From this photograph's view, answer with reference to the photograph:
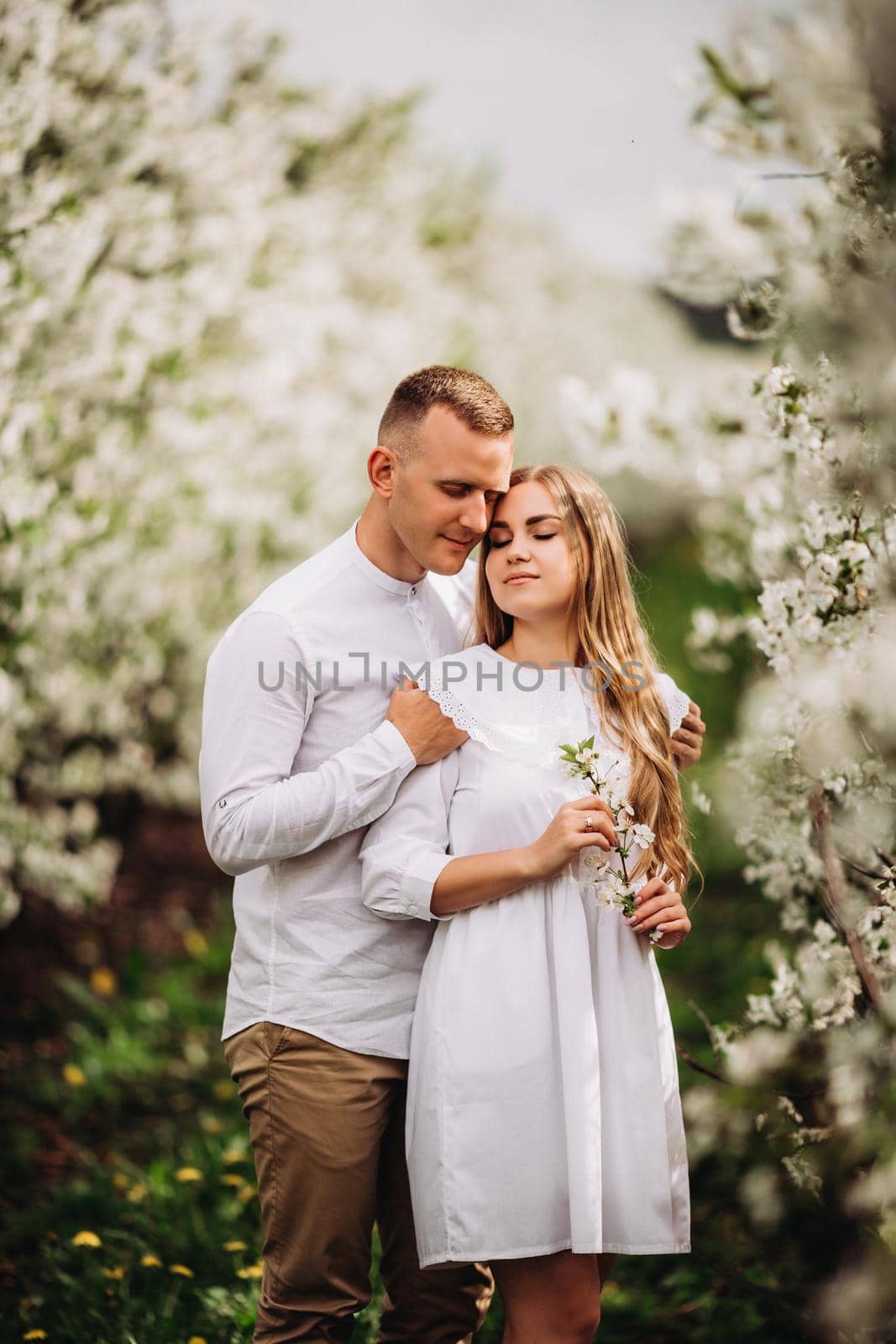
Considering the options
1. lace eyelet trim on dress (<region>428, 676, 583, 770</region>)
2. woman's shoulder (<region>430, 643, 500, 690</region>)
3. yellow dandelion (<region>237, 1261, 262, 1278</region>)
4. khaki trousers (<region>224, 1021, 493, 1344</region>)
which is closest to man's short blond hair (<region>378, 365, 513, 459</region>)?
woman's shoulder (<region>430, 643, 500, 690</region>)

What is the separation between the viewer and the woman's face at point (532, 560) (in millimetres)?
2594

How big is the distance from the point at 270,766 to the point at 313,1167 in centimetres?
82

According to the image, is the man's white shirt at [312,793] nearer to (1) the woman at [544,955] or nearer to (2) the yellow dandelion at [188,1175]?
(1) the woman at [544,955]

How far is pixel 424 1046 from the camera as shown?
7.95 feet

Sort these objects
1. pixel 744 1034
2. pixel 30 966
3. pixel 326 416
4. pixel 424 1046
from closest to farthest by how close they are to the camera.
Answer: pixel 424 1046 < pixel 744 1034 < pixel 30 966 < pixel 326 416

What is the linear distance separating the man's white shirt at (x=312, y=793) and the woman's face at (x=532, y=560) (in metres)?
0.25

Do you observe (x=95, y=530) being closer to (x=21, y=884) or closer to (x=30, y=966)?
(x=21, y=884)

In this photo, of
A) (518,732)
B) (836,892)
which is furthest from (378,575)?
(836,892)

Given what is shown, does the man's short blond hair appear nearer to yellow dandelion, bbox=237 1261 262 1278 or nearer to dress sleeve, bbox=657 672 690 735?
dress sleeve, bbox=657 672 690 735

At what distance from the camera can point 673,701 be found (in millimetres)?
2713

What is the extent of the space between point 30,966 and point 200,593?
2.10 m

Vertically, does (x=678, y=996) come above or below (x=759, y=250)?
below

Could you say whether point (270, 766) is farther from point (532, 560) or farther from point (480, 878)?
point (532, 560)

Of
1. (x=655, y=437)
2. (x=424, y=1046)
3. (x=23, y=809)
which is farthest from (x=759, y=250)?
(x=23, y=809)
